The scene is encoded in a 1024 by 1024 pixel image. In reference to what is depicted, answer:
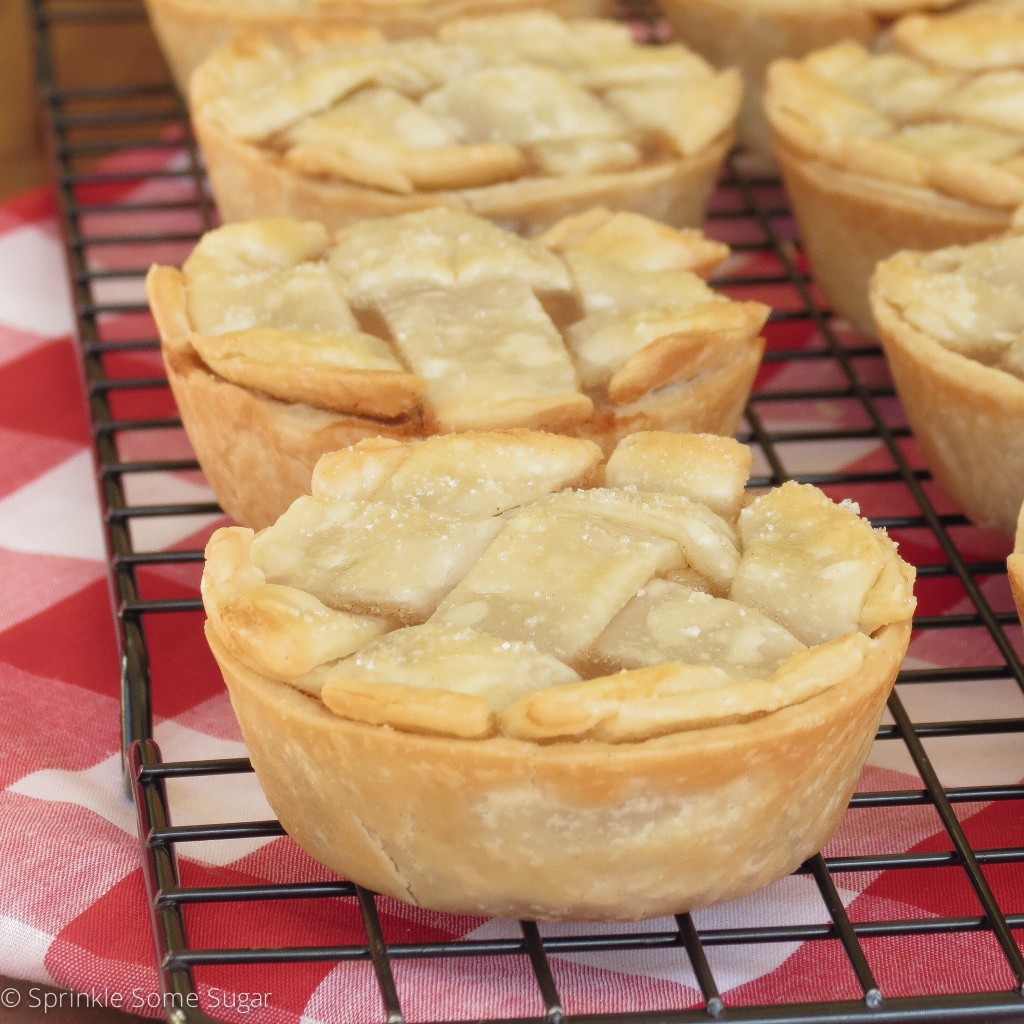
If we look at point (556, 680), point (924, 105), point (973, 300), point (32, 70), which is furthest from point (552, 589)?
point (32, 70)

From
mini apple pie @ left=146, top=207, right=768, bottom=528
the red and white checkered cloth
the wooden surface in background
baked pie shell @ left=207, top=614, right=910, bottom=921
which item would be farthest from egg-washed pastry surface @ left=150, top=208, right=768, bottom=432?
the wooden surface in background

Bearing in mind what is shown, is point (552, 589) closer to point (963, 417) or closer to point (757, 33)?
point (963, 417)

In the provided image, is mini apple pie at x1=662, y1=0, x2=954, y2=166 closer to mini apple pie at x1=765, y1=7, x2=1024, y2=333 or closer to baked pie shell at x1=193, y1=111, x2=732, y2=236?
mini apple pie at x1=765, y1=7, x2=1024, y2=333

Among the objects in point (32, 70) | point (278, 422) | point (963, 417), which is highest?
A: point (278, 422)

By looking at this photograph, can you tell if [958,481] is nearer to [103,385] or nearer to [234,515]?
[234,515]

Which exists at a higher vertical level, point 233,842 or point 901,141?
point 901,141

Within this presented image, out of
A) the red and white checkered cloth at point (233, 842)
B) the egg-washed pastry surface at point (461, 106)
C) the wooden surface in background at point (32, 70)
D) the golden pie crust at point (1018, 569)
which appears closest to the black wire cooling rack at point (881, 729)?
the red and white checkered cloth at point (233, 842)

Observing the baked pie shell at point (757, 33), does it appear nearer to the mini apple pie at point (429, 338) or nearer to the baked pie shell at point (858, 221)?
the baked pie shell at point (858, 221)
